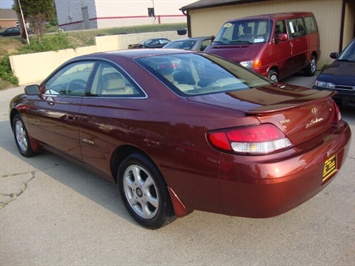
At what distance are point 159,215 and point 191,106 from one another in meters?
0.98

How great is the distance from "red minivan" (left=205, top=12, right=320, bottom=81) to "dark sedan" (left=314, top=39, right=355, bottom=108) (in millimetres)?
1670

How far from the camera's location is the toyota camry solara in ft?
7.70

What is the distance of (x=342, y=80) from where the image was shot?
5992mm

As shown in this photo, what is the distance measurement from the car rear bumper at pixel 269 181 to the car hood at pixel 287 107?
17 cm

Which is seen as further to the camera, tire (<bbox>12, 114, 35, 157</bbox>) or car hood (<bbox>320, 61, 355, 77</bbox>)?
car hood (<bbox>320, 61, 355, 77</bbox>)

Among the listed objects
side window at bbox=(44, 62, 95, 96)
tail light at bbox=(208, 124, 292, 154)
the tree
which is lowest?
tail light at bbox=(208, 124, 292, 154)

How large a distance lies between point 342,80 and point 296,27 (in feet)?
13.4

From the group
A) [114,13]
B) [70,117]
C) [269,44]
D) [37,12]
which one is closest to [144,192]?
[70,117]

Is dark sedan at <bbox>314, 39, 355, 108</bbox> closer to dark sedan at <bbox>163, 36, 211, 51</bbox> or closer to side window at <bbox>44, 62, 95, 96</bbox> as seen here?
side window at <bbox>44, 62, 95, 96</bbox>

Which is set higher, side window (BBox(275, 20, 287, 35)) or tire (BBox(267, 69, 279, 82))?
side window (BBox(275, 20, 287, 35))

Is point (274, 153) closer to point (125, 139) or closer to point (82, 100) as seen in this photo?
point (125, 139)

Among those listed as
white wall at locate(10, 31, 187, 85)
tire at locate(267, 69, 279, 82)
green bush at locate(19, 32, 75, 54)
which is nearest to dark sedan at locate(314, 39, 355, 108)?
tire at locate(267, 69, 279, 82)

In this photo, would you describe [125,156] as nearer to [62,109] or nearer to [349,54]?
[62,109]

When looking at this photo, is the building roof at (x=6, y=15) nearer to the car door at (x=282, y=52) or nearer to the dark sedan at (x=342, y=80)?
the car door at (x=282, y=52)
